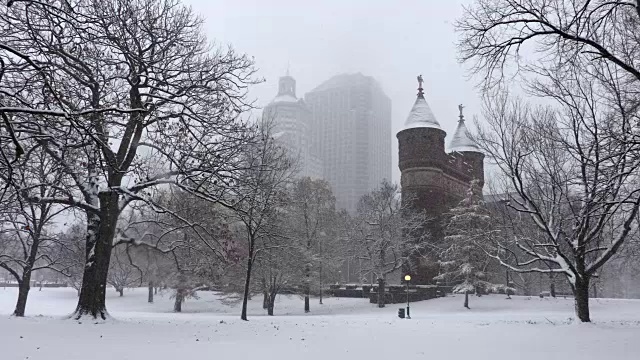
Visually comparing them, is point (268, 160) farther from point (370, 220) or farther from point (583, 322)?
point (370, 220)

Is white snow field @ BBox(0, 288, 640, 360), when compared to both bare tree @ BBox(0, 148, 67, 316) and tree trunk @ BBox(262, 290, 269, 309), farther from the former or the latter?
tree trunk @ BBox(262, 290, 269, 309)

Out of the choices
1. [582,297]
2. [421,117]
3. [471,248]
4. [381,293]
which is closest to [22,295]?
[582,297]

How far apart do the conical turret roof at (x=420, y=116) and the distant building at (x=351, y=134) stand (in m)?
86.8

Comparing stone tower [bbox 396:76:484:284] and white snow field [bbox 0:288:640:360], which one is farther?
stone tower [bbox 396:76:484:284]

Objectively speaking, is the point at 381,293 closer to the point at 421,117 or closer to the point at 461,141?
the point at 421,117

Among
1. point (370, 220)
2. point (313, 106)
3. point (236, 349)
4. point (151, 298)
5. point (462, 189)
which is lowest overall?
point (151, 298)

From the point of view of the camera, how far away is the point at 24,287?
21.5 meters

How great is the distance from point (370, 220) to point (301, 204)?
9145mm

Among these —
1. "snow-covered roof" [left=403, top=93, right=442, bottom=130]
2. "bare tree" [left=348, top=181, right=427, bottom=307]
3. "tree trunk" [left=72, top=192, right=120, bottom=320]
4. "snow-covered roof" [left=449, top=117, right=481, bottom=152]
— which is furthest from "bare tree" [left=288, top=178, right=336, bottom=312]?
"snow-covered roof" [left=449, top=117, right=481, bottom=152]

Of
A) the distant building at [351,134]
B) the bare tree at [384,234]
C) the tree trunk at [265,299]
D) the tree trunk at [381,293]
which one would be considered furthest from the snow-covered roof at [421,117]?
the distant building at [351,134]

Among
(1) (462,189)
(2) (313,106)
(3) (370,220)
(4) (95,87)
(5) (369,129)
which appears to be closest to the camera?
(4) (95,87)

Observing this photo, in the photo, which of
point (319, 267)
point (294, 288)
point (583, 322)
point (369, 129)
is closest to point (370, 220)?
point (319, 267)

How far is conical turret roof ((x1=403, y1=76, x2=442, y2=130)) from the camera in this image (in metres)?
52.2

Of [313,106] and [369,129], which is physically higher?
[313,106]
